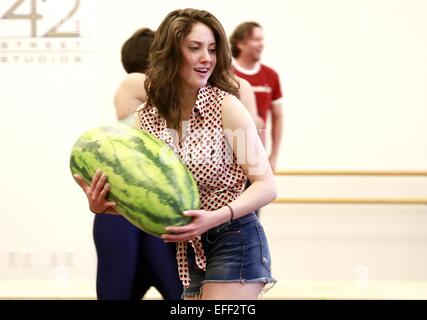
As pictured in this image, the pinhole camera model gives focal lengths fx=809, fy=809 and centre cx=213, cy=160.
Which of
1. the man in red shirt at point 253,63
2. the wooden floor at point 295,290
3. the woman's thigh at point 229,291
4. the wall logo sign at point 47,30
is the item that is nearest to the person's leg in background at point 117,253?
the woman's thigh at point 229,291

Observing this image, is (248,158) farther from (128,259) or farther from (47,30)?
(47,30)

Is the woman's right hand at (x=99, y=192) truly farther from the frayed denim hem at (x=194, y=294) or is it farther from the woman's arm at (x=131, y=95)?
the woman's arm at (x=131, y=95)

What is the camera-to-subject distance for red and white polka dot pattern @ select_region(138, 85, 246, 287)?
82.5 inches

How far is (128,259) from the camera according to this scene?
305 cm

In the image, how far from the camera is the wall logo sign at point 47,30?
5980 mm

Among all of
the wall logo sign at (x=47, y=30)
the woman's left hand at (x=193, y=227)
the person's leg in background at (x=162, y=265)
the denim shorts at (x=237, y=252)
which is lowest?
the person's leg in background at (x=162, y=265)

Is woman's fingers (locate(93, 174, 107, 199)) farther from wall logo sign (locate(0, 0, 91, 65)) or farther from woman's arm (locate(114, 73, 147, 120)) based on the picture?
wall logo sign (locate(0, 0, 91, 65))

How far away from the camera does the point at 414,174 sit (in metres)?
5.75

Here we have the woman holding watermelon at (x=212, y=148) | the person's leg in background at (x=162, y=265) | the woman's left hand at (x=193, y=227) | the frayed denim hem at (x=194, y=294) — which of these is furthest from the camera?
the person's leg in background at (x=162, y=265)

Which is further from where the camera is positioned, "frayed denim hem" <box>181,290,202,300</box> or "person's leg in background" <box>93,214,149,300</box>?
"person's leg in background" <box>93,214,149,300</box>

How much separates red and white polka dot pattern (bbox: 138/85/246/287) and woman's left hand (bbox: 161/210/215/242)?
0.13m

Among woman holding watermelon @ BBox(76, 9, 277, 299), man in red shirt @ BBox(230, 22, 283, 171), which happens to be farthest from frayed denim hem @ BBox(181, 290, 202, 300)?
man in red shirt @ BBox(230, 22, 283, 171)

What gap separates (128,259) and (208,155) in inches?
42.4
